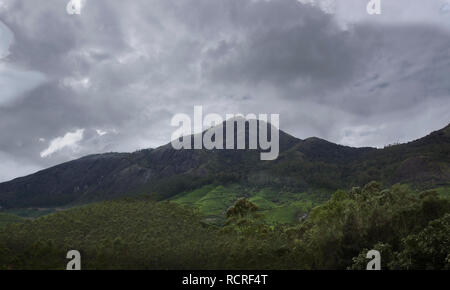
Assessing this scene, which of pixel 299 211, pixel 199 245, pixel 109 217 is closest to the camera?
pixel 199 245

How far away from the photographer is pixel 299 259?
36.3m

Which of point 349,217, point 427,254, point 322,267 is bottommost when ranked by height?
point 322,267

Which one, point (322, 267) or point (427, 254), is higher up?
point (427, 254)

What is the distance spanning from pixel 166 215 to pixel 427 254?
4336 cm

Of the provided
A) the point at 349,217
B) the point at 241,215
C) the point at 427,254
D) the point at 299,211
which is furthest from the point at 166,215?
the point at 299,211

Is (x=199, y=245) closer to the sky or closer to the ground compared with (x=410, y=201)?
closer to the ground

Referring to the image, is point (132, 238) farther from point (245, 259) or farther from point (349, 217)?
point (349, 217)

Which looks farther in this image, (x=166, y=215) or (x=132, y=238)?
(x=166, y=215)

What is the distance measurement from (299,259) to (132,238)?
63.5ft

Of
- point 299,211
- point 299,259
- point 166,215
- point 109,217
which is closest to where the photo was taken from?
point 299,259

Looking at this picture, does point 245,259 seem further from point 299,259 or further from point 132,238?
point 132,238
